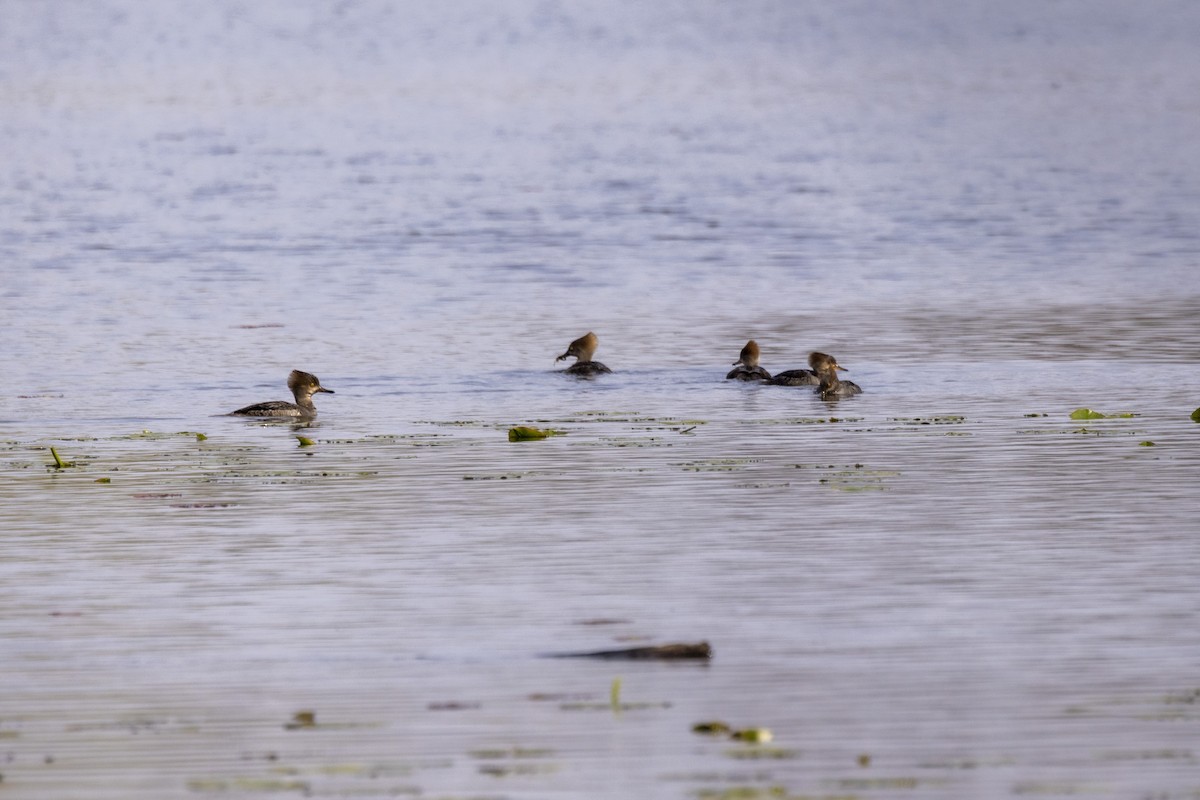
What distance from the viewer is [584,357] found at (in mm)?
21516

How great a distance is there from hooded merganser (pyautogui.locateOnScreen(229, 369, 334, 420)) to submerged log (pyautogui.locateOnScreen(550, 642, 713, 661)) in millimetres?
8848

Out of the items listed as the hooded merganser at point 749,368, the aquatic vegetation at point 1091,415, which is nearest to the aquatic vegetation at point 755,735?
the aquatic vegetation at point 1091,415

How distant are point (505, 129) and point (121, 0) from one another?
7463 centimetres

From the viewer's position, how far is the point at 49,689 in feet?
30.6

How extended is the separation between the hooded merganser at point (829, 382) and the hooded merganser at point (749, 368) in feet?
2.14

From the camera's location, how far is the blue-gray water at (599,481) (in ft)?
28.1

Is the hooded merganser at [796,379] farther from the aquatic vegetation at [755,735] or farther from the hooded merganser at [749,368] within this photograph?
the aquatic vegetation at [755,735]

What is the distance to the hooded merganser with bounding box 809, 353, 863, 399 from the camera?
1919cm

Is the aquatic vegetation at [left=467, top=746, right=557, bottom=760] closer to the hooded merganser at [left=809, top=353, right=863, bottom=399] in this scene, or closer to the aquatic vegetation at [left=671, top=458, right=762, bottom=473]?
the aquatic vegetation at [left=671, top=458, right=762, bottom=473]

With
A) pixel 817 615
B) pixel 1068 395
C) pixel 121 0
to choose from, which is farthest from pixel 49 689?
pixel 121 0

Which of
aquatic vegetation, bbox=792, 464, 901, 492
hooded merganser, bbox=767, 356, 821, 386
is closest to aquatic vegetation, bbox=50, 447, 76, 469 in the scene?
aquatic vegetation, bbox=792, 464, 901, 492

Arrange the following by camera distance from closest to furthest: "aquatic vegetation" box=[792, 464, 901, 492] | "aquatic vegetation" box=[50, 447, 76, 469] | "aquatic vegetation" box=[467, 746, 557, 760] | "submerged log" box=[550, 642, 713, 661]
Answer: "aquatic vegetation" box=[467, 746, 557, 760]
"submerged log" box=[550, 642, 713, 661]
"aquatic vegetation" box=[792, 464, 901, 492]
"aquatic vegetation" box=[50, 447, 76, 469]

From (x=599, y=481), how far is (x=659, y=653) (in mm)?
4801

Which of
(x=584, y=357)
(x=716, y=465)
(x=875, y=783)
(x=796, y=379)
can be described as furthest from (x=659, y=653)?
(x=584, y=357)
